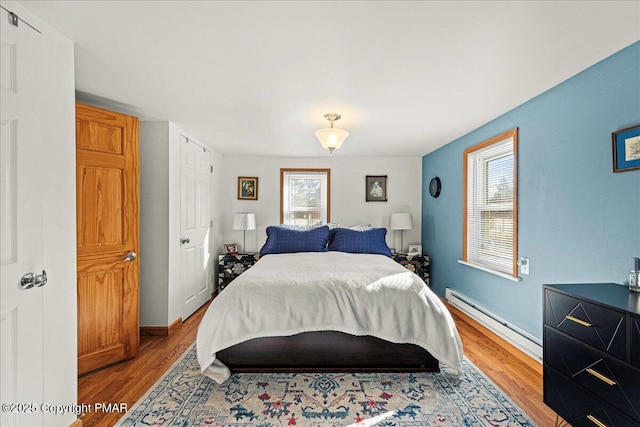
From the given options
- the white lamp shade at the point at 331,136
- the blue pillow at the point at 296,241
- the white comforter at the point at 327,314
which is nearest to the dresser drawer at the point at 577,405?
the white comforter at the point at 327,314

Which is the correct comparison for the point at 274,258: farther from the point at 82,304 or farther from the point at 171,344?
the point at 82,304

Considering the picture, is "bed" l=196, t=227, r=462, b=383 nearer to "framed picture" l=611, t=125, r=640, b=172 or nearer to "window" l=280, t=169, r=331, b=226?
"framed picture" l=611, t=125, r=640, b=172

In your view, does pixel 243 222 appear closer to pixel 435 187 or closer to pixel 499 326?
pixel 435 187

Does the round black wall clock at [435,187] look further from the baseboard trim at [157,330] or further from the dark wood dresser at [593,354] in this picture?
the baseboard trim at [157,330]

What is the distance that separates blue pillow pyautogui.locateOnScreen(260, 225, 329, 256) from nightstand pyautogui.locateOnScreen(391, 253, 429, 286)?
1236 millimetres

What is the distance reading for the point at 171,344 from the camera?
3.07m

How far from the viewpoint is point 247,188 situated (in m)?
5.18

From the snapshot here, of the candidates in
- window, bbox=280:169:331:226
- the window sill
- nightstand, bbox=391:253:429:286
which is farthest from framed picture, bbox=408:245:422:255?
window, bbox=280:169:331:226

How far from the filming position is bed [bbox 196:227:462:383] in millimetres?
2346

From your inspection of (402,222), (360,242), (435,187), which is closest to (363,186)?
(402,222)

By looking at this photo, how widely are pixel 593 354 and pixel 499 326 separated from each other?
1.59 meters

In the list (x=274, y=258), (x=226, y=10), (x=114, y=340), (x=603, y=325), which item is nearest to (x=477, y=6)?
(x=226, y=10)

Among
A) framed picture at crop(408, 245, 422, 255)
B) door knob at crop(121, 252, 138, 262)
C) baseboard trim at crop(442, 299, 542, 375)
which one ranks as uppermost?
door knob at crop(121, 252, 138, 262)

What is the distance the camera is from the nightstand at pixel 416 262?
4699 millimetres
